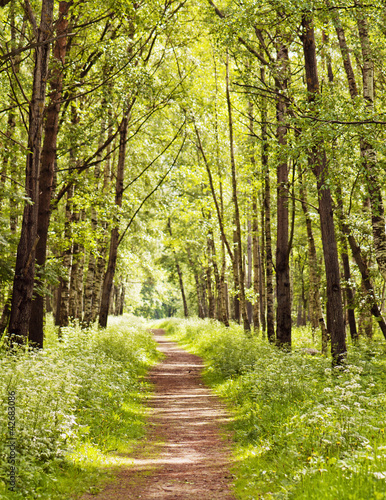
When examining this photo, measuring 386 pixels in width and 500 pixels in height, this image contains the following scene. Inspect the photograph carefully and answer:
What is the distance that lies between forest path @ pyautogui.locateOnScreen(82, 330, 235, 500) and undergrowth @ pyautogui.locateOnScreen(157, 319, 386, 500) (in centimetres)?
34

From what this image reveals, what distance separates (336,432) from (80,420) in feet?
14.1

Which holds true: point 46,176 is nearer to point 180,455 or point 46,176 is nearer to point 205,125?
point 180,455

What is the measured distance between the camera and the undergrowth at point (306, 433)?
4.54 m

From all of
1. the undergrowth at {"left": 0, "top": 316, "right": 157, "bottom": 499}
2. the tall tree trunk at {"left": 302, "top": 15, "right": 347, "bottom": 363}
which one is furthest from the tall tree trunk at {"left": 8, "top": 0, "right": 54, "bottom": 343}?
the tall tree trunk at {"left": 302, "top": 15, "right": 347, "bottom": 363}

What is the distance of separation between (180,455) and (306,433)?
2.40 meters

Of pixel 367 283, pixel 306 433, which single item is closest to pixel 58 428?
pixel 306 433

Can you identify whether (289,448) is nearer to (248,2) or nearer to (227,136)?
(248,2)

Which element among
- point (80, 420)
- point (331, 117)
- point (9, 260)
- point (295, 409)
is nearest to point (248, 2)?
point (331, 117)

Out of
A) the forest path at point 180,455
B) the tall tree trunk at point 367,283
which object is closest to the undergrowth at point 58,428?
the forest path at point 180,455

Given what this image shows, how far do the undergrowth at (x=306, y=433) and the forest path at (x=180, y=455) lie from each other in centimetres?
34

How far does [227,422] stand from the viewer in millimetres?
9266

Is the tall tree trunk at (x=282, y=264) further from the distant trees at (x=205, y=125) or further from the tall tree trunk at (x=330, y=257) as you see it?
the tall tree trunk at (x=330, y=257)

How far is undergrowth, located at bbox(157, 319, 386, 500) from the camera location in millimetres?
4539

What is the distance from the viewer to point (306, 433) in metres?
6.07
